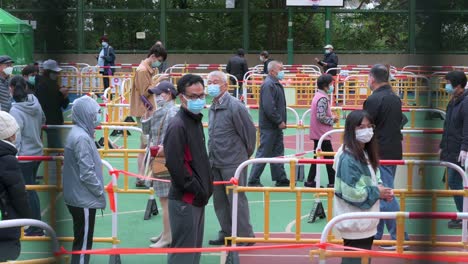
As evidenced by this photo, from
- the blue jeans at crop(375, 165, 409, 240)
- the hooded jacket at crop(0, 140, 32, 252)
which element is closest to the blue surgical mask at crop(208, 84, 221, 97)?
the blue jeans at crop(375, 165, 409, 240)

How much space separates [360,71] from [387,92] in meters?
18.9

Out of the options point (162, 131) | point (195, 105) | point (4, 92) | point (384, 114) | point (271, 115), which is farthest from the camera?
point (271, 115)

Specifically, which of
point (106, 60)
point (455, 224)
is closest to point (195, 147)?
point (455, 224)

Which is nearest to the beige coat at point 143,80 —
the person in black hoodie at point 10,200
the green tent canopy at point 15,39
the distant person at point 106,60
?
the person in black hoodie at point 10,200

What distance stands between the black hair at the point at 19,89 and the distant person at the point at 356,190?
4.46 metres

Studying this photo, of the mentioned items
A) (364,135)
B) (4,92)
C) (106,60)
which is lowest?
(364,135)

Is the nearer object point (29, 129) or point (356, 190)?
point (356, 190)

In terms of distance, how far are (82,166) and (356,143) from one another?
7.52ft

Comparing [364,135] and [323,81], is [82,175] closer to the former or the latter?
[364,135]

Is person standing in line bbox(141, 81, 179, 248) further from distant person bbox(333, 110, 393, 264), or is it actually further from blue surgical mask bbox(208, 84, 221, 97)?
distant person bbox(333, 110, 393, 264)

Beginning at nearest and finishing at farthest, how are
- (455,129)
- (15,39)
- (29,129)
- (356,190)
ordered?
(356,190) < (29,129) < (455,129) < (15,39)

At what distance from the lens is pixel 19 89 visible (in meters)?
9.71

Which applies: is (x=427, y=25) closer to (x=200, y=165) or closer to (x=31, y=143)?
(x=200, y=165)

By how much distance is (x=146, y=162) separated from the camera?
9.10 meters
